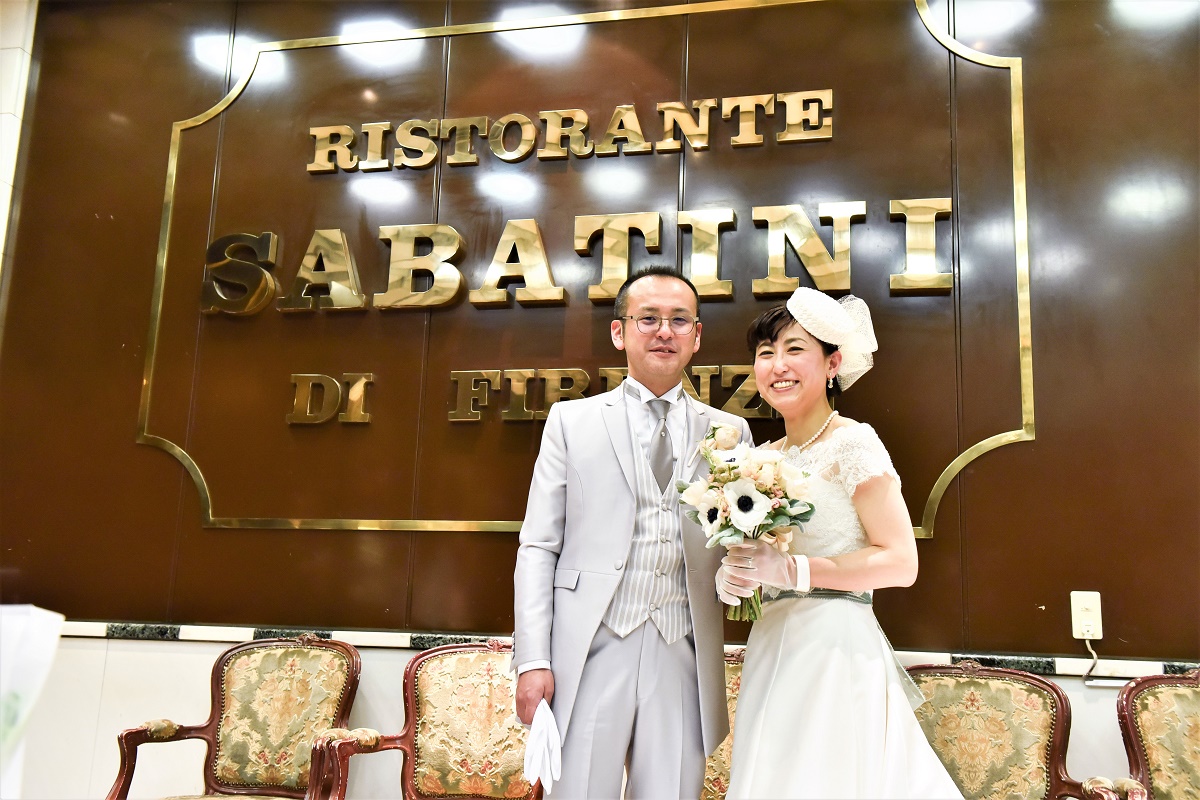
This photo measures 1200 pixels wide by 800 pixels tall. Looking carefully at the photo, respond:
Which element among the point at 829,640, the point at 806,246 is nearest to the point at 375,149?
the point at 806,246

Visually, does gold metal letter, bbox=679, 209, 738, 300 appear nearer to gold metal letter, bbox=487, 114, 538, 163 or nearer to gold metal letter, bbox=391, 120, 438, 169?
gold metal letter, bbox=487, 114, 538, 163

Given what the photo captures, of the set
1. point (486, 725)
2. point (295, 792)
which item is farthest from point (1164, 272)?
point (295, 792)

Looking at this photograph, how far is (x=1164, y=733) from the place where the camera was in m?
2.94

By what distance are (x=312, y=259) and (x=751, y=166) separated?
1.90 meters

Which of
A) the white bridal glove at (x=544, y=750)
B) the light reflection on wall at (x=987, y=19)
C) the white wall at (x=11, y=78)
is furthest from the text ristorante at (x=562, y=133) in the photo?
the white bridal glove at (x=544, y=750)

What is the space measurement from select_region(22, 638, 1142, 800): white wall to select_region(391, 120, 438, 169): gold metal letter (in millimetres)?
2052

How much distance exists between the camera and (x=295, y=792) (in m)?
3.39

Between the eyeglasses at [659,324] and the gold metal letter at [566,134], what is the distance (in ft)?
4.57

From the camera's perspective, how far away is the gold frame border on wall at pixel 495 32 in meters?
3.33

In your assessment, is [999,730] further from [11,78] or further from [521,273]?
[11,78]

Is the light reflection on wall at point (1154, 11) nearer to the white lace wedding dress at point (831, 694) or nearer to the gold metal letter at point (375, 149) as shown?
the white lace wedding dress at point (831, 694)

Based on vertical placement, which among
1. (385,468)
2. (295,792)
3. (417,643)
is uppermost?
(385,468)

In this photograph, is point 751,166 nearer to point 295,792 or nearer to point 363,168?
point 363,168

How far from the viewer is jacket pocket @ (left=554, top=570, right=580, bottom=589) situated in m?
2.50
